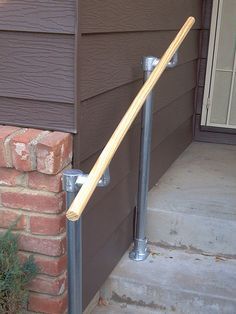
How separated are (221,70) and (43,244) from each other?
2.32 metres

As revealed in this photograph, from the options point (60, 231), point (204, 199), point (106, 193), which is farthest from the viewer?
point (204, 199)

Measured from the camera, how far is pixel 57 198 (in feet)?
5.02

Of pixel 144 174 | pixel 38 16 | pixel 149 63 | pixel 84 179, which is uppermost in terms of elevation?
pixel 38 16

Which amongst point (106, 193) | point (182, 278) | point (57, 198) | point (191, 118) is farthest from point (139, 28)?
point (191, 118)

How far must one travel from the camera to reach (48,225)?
1560 mm

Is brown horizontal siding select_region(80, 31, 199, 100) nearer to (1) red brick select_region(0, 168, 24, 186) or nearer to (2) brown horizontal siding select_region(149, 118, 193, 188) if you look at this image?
(1) red brick select_region(0, 168, 24, 186)

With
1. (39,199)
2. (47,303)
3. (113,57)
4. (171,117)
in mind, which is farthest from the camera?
(171,117)

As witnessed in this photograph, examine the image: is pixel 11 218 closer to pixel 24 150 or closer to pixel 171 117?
pixel 24 150

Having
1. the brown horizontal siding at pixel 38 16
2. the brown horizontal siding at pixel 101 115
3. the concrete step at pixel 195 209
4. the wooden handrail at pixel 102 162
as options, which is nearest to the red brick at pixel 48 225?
the brown horizontal siding at pixel 101 115

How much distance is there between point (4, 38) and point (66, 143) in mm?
386

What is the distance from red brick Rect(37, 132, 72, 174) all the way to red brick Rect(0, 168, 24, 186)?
0.10m

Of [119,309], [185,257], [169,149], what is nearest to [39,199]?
[119,309]

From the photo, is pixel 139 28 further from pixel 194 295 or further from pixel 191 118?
pixel 191 118

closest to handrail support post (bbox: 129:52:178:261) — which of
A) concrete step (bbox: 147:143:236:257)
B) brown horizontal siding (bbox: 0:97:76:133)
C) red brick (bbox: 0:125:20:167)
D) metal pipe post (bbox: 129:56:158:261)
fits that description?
metal pipe post (bbox: 129:56:158:261)
